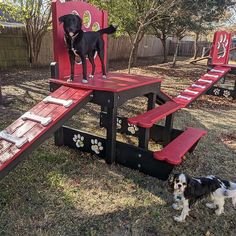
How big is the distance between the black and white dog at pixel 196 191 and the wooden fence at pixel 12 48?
10.5 m

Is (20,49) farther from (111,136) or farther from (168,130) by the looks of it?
(111,136)

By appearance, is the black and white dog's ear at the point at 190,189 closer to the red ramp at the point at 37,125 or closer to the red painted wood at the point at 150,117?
the red painted wood at the point at 150,117

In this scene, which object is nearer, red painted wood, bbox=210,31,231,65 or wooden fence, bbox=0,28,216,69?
red painted wood, bbox=210,31,231,65

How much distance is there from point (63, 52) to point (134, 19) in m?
7.94

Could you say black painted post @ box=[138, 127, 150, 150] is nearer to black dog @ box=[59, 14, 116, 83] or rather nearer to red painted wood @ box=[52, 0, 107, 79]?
black dog @ box=[59, 14, 116, 83]

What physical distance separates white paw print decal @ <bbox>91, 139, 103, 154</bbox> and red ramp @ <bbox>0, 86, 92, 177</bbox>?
2.30 ft

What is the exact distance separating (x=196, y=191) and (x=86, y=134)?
1.89 meters

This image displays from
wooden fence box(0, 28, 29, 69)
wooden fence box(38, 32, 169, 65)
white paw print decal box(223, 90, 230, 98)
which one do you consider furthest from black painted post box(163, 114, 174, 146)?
wooden fence box(38, 32, 169, 65)

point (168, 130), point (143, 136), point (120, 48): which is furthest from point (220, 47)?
point (120, 48)

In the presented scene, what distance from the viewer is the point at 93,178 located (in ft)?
11.2

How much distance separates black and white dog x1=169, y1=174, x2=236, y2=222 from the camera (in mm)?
2568

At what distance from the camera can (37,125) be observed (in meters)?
3.01

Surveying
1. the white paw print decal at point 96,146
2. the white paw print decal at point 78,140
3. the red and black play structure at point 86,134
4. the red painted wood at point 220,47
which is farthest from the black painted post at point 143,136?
the red painted wood at point 220,47

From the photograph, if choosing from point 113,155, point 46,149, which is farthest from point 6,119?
point 113,155
